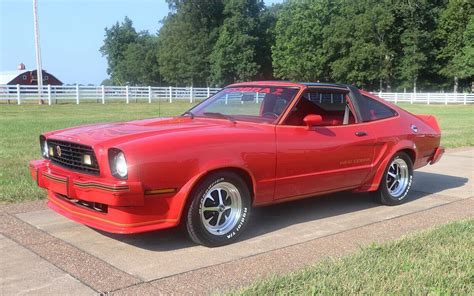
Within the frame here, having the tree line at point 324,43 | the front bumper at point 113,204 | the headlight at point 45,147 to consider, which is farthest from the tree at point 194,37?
the front bumper at point 113,204

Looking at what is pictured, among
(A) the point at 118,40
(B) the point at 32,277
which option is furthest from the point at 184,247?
(A) the point at 118,40

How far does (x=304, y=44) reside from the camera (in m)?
71.8

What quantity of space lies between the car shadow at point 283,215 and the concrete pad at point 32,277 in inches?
32.8

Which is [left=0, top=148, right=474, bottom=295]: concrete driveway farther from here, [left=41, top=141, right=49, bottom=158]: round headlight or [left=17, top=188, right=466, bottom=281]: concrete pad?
[left=41, top=141, right=49, bottom=158]: round headlight

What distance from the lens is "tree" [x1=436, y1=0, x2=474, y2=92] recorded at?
2355 inches

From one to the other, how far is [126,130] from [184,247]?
3.86ft

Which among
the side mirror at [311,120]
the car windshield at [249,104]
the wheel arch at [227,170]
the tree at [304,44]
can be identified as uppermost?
the tree at [304,44]

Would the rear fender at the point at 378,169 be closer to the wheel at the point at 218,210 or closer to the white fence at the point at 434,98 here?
the wheel at the point at 218,210

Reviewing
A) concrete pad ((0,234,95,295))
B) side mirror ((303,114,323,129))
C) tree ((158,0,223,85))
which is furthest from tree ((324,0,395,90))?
concrete pad ((0,234,95,295))

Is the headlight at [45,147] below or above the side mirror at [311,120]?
below

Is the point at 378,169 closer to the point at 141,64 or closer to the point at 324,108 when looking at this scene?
the point at 324,108

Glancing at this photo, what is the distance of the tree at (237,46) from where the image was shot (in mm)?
73250

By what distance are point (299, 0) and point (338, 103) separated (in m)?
71.2

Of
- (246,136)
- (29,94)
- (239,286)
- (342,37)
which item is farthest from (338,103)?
(342,37)
